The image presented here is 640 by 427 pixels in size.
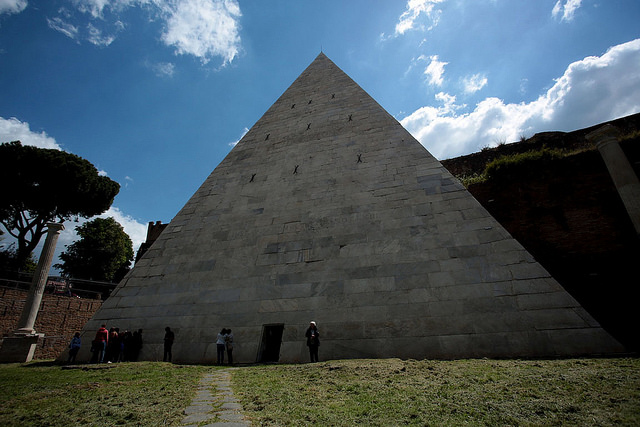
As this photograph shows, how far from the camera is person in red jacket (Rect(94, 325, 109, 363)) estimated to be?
727cm

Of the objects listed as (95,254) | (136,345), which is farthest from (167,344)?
(95,254)

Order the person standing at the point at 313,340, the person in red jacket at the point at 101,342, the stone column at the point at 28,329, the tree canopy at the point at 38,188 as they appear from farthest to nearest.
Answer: the tree canopy at the point at 38,188, the stone column at the point at 28,329, the person in red jacket at the point at 101,342, the person standing at the point at 313,340

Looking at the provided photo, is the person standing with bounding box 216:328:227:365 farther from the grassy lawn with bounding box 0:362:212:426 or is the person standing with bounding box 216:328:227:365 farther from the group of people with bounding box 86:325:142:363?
the group of people with bounding box 86:325:142:363

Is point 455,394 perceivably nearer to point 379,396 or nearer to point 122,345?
point 379,396

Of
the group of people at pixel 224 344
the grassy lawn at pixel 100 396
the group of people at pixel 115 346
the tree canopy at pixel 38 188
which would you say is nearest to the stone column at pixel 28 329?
the group of people at pixel 115 346

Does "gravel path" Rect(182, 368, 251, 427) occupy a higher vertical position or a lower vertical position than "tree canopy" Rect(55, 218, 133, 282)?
lower

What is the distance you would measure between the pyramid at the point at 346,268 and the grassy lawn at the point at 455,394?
3.41 feet

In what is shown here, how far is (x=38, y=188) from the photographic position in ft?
76.1

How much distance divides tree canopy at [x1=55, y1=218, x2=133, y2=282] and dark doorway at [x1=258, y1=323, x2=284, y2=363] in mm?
29051

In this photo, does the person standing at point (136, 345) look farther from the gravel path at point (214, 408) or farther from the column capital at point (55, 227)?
the column capital at point (55, 227)

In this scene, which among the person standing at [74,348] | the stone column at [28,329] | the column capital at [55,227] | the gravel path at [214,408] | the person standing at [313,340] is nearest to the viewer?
the gravel path at [214,408]

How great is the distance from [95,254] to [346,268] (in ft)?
102

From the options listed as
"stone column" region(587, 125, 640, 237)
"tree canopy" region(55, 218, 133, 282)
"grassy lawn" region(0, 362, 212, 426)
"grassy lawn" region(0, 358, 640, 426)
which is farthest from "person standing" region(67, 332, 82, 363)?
"tree canopy" region(55, 218, 133, 282)

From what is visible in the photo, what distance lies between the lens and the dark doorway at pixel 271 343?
6.95 metres
